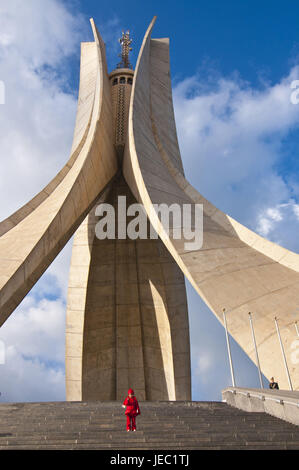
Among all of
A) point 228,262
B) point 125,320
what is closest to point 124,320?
point 125,320

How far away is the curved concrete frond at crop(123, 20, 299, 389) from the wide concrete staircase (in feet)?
4.98

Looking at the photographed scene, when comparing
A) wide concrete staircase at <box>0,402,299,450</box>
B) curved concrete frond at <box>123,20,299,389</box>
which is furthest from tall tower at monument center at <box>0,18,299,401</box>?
wide concrete staircase at <box>0,402,299,450</box>

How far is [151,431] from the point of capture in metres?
3.53

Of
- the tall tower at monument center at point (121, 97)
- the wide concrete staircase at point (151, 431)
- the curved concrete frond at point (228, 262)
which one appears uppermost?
the tall tower at monument center at point (121, 97)

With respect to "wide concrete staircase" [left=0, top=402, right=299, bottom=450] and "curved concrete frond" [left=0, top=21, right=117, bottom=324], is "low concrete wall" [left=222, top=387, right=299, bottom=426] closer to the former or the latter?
"wide concrete staircase" [left=0, top=402, right=299, bottom=450]

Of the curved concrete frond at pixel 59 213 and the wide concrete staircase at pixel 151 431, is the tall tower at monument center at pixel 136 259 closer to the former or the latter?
the curved concrete frond at pixel 59 213

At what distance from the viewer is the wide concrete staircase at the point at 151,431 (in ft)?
9.78

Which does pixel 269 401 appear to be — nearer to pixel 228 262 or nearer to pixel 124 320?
pixel 228 262

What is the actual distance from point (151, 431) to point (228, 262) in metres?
4.05

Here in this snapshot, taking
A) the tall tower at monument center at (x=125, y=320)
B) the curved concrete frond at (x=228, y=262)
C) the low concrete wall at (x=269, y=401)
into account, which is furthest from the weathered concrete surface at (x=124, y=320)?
the low concrete wall at (x=269, y=401)

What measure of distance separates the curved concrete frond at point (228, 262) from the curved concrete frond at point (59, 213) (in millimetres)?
910
